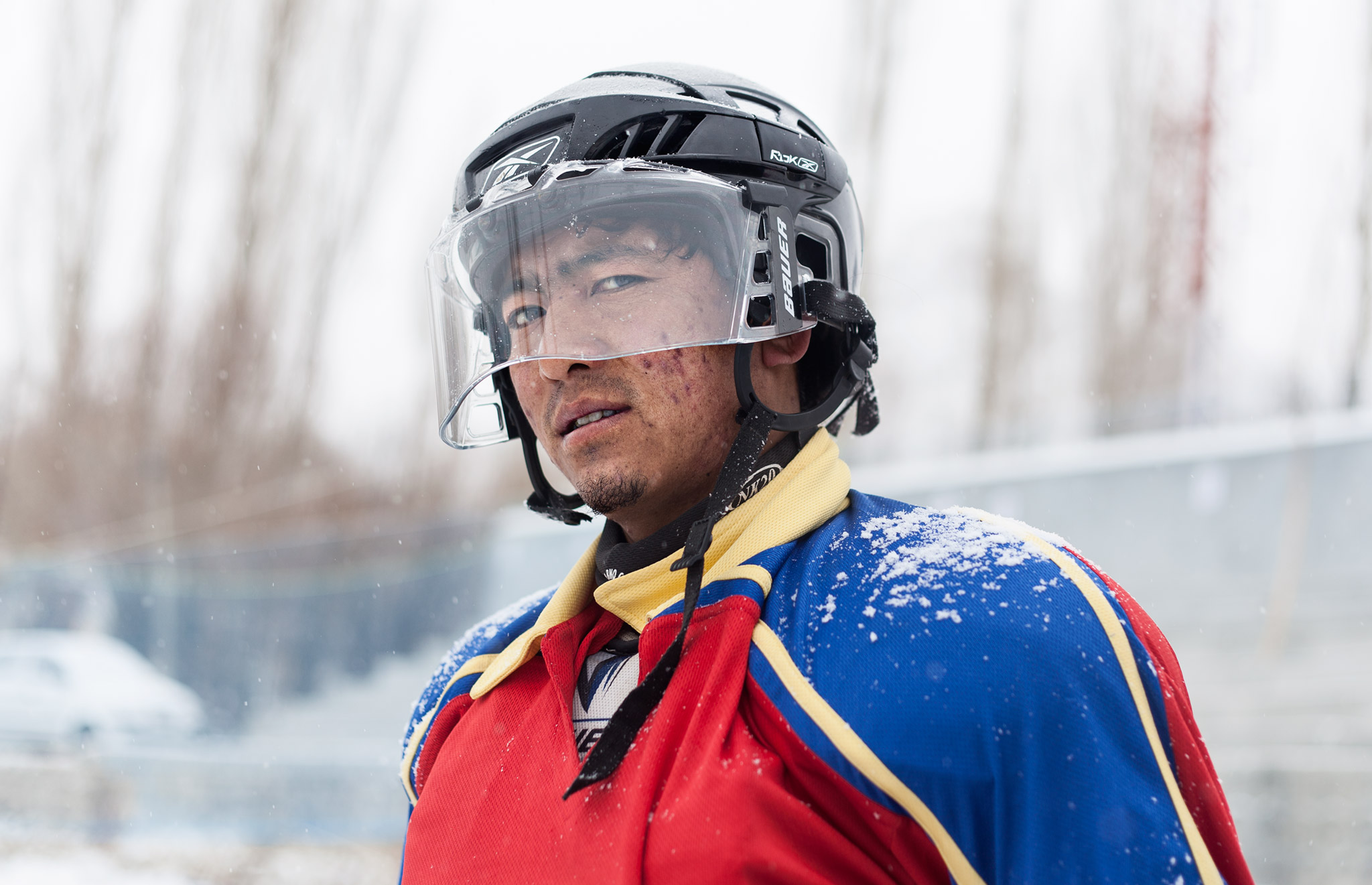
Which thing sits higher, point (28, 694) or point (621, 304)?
point (621, 304)

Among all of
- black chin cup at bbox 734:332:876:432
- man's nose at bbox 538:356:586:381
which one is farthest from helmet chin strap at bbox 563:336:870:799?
man's nose at bbox 538:356:586:381

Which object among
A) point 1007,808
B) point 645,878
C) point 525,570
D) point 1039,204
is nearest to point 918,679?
point 1007,808

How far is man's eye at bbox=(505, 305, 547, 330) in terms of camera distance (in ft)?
4.33

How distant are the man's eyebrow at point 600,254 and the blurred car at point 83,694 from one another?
3.88 metres

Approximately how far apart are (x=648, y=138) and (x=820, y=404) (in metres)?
0.47

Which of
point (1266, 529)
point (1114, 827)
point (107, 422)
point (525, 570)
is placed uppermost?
point (1114, 827)

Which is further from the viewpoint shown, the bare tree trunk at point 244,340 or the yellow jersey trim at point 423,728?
the bare tree trunk at point 244,340

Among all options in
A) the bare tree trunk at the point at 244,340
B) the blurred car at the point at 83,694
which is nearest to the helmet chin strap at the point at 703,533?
the blurred car at the point at 83,694

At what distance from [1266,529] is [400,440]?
210 inches

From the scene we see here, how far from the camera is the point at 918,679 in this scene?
0.90 m

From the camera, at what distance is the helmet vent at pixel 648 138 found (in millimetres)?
1367

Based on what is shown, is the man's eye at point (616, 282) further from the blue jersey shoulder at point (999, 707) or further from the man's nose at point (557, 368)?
the blue jersey shoulder at point (999, 707)

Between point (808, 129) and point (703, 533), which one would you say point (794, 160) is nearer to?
point (808, 129)

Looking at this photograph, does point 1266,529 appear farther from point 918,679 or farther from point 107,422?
point 107,422
